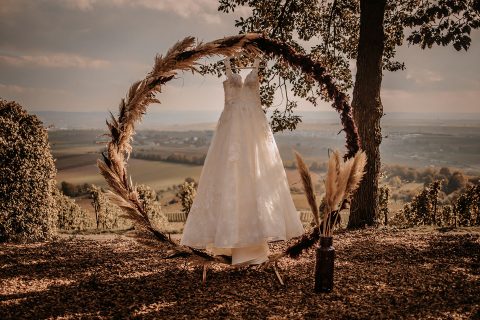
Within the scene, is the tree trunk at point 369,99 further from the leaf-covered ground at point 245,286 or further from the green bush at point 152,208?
the green bush at point 152,208

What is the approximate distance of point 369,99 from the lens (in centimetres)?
785

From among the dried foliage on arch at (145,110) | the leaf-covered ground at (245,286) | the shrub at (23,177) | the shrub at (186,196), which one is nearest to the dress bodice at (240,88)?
the dried foliage on arch at (145,110)

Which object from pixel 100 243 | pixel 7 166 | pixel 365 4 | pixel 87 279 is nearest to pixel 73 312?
pixel 87 279

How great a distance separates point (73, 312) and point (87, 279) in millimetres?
1114

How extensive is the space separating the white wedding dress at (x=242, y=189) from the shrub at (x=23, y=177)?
180 inches

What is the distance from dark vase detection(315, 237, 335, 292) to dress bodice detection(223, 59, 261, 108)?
6.39 feet

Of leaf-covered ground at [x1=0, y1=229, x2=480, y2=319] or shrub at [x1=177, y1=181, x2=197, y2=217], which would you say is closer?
leaf-covered ground at [x1=0, y1=229, x2=480, y2=319]

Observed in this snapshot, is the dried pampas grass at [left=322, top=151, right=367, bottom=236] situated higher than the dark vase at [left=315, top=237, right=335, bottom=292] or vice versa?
the dried pampas grass at [left=322, top=151, right=367, bottom=236]

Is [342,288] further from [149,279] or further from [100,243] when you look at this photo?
[100,243]

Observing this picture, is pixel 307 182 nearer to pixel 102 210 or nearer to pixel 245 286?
pixel 245 286

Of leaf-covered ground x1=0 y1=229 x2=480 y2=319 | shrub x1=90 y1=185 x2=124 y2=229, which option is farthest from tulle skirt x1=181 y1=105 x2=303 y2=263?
shrub x1=90 y1=185 x2=124 y2=229

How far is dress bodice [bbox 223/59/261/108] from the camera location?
185 inches

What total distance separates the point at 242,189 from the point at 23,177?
523 centimetres

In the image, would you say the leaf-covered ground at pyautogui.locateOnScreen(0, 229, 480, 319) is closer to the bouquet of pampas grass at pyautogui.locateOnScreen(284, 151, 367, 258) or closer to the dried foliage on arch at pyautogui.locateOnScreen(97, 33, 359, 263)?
the dried foliage on arch at pyautogui.locateOnScreen(97, 33, 359, 263)
